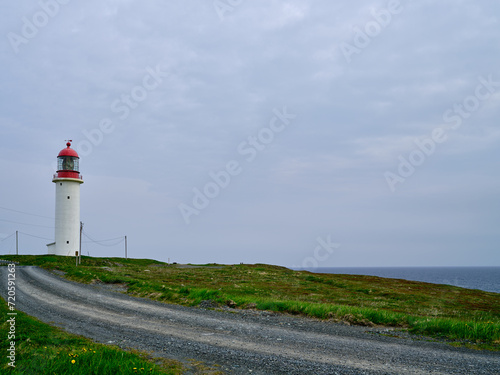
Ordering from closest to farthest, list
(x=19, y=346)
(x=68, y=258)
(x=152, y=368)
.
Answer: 1. (x=152, y=368)
2. (x=19, y=346)
3. (x=68, y=258)

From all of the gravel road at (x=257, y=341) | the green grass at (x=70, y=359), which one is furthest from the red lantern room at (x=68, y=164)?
the green grass at (x=70, y=359)

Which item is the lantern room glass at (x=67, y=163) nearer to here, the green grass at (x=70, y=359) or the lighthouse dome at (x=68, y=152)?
the lighthouse dome at (x=68, y=152)

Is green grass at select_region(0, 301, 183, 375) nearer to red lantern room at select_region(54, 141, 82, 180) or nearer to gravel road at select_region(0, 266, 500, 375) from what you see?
gravel road at select_region(0, 266, 500, 375)

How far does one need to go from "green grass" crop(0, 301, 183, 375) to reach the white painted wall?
50.7 m

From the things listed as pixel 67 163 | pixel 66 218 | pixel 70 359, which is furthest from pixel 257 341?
pixel 67 163

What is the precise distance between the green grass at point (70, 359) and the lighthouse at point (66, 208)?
166 ft

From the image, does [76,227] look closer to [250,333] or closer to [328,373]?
[250,333]

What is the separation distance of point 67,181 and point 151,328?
51.9m

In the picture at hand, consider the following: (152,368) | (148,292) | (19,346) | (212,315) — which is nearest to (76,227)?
(148,292)

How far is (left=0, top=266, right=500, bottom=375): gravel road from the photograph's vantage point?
9.79 metres

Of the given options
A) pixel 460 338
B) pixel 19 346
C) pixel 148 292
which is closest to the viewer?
pixel 19 346

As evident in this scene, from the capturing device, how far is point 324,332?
14070 millimetres

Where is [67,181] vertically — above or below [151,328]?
above

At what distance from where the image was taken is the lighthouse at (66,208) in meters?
58.3
